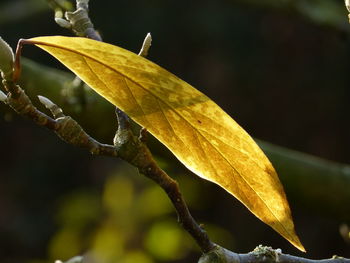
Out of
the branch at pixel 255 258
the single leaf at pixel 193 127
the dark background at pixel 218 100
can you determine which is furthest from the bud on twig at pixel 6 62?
the dark background at pixel 218 100

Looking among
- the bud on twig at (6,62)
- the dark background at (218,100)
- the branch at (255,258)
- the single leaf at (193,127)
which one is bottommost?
the dark background at (218,100)

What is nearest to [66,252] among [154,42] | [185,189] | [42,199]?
[185,189]

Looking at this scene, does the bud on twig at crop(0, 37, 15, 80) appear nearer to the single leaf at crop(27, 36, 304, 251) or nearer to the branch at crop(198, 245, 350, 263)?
the single leaf at crop(27, 36, 304, 251)

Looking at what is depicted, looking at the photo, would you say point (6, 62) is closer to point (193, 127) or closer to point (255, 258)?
point (193, 127)

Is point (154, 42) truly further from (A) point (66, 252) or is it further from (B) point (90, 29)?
(B) point (90, 29)

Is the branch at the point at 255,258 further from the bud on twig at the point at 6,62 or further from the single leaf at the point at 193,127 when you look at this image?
the bud on twig at the point at 6,62

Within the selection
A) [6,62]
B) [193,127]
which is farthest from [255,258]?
[6,62]
